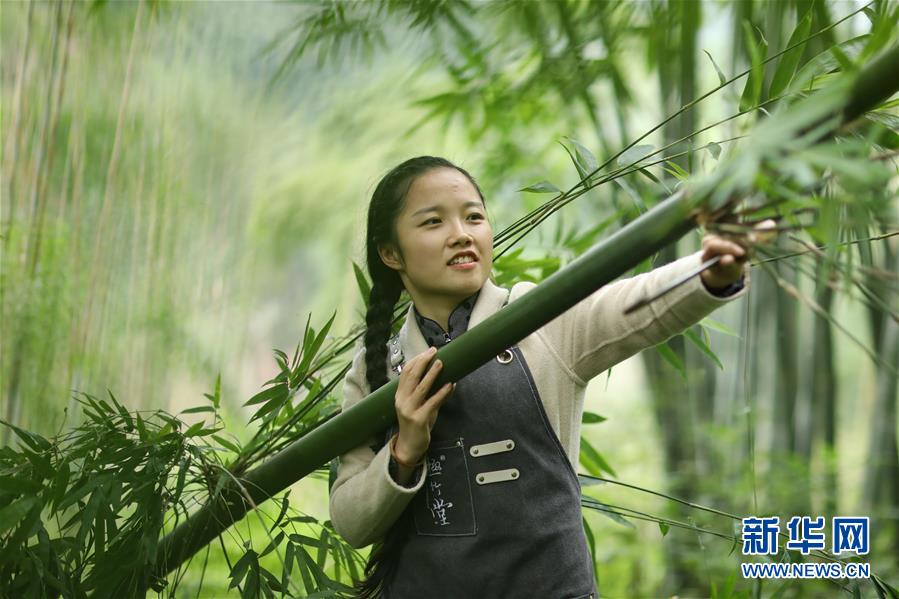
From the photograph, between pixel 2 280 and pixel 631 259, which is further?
pixel 2 280

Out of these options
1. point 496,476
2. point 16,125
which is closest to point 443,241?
point 496,476

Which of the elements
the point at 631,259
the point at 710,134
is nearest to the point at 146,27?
the point at 631,259

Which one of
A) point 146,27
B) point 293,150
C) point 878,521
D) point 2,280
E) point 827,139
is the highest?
point 293,150

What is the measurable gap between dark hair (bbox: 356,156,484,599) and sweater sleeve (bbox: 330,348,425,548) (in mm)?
23

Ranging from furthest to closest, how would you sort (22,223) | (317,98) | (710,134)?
1. (317,98)
2. (710,134)
3. (22,223)

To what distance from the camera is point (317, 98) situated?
4.37m

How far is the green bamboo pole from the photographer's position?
24.1 inches

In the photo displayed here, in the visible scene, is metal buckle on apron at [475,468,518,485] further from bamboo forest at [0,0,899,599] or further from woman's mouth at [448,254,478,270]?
woman's mouth at [448,254,478,270]

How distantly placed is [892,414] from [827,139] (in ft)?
5.83

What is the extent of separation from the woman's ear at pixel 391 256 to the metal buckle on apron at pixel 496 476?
9.7 inches

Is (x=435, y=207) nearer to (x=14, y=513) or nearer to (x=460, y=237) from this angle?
(x=460, y=237)

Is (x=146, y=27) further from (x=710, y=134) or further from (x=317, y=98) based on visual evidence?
(x=317, y=98)

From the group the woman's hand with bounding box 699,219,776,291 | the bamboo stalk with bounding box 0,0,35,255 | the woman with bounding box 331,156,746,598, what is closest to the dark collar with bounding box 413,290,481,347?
the woman with bounding box 331,156,746,598

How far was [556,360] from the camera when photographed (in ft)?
2.90
